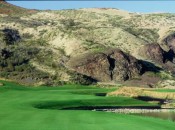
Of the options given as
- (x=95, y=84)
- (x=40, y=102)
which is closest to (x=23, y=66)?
(x=95, y=84)

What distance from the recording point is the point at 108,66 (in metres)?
139

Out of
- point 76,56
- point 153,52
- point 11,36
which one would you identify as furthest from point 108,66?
point 11,36

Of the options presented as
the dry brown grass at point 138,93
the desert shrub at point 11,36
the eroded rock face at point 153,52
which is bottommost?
the dry brown grass at point 138,93

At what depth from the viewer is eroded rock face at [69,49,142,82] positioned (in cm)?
13850

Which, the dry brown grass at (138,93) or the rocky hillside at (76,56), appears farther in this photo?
the rocky hillside at (76,56)

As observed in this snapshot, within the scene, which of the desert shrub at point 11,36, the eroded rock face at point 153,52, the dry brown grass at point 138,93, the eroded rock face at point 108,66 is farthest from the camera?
the eroded rock face at point 153,52

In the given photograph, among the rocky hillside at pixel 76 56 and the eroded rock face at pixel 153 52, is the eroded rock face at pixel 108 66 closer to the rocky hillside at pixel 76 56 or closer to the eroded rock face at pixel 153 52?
the rocky hillside at pixel 76 56

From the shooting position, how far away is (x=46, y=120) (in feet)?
133

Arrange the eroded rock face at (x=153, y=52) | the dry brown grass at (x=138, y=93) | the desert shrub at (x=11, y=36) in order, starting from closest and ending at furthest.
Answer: the dry brown grass at (x=138, y=93) → the desert shrub at (x=11, y=36) → the eroded rock face at (x=153, y=52)

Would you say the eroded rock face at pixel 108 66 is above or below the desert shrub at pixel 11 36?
below

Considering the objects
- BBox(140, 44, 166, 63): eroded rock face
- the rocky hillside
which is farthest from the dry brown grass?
BBox(140, 44, 166, 63): eroded rock face

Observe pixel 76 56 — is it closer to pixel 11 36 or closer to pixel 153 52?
pixel 11 36

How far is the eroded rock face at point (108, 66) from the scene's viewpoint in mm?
138500

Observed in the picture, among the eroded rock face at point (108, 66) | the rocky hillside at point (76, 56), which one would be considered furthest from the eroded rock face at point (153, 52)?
the eroded rock face at point (108, 66)
